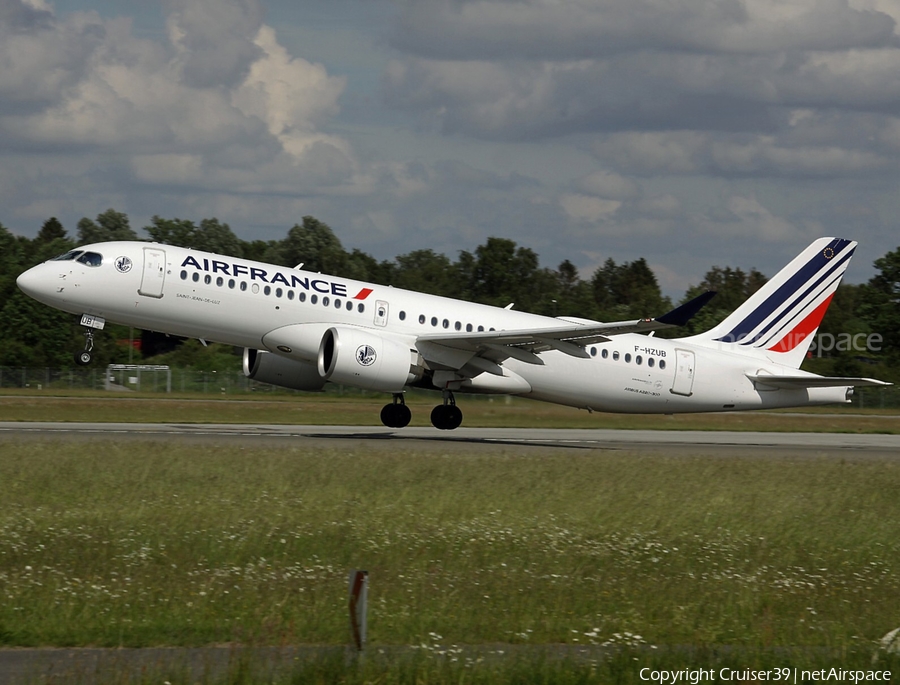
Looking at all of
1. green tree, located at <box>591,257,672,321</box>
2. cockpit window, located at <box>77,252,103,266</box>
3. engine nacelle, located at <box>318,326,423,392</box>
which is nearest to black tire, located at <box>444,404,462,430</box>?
engine nacelle, located at <box>318,326,423,392</box>

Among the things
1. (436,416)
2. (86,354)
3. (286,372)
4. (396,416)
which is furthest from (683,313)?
(86,354)

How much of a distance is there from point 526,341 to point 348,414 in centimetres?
1626

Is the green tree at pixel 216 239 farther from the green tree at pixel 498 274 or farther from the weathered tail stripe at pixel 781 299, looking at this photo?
the weathered tail stripe at pixel 781 299

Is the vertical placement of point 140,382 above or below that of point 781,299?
below

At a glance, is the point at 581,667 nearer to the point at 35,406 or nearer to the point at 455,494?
the point at 455,494

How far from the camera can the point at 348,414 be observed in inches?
1775

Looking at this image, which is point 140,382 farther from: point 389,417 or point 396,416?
point 396,416

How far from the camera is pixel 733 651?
9.73m

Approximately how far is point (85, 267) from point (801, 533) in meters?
20.7

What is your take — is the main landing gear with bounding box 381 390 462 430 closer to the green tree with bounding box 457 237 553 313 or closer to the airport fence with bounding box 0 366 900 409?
the airport fence with bounding box 0 366 900 409

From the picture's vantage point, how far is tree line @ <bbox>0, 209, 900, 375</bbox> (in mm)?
79375

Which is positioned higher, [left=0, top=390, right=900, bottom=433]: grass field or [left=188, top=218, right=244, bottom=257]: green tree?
[left=188, top=218, right=244, bottom=257]: green tree

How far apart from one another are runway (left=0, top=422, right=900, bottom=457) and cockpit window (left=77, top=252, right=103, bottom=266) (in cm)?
454

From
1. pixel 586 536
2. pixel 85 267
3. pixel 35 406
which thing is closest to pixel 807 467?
pixel 586 536
